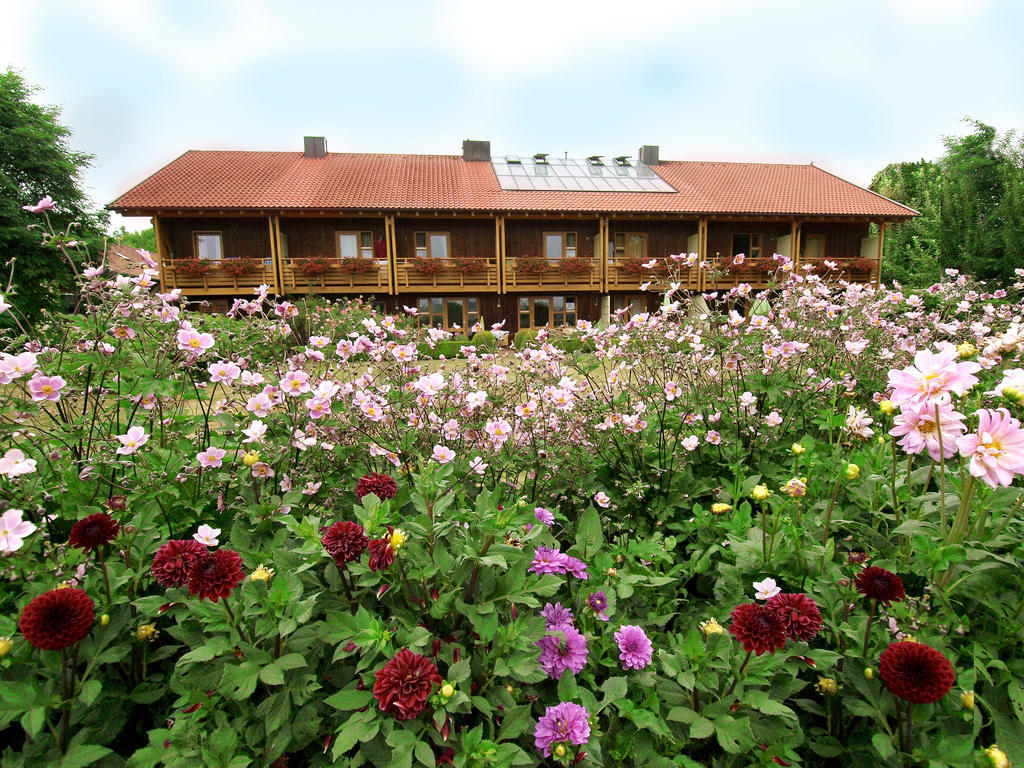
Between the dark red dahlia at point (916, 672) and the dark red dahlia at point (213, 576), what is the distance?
1309 millimetres

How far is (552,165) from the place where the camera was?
20625 mm

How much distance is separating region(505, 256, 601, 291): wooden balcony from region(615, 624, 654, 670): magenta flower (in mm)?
16329

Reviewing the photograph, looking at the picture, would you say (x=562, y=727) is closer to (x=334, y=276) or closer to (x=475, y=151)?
(x=334, y=276)

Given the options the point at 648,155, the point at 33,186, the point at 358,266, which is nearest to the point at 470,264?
the point at 358,266

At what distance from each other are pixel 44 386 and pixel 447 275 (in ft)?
51.4

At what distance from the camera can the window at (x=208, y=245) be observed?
16.5 meters

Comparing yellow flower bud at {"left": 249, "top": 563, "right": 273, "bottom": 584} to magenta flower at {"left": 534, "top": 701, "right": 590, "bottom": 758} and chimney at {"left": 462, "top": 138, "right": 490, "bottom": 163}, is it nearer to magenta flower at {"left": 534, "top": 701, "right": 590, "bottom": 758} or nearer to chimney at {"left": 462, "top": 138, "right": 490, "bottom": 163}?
magenta flower at {"left": 534, "top": 701, "right": 590, "bottom": 758}

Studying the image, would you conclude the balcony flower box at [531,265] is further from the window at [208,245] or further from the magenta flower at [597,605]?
the magenta flower at [597,605]

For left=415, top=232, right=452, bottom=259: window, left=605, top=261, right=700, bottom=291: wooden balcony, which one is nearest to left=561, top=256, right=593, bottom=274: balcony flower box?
left=605, top=261, right=700, bottom=291: wooden balcony

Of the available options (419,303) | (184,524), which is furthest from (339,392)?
(419,303)

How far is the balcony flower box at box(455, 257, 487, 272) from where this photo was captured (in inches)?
659

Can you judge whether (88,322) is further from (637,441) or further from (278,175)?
(278,175)

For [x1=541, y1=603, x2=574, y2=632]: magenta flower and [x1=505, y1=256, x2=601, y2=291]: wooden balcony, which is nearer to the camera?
[x1=541, y1=603, x2=574, y2=632]: magenta flower

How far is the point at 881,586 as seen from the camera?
1.17m
